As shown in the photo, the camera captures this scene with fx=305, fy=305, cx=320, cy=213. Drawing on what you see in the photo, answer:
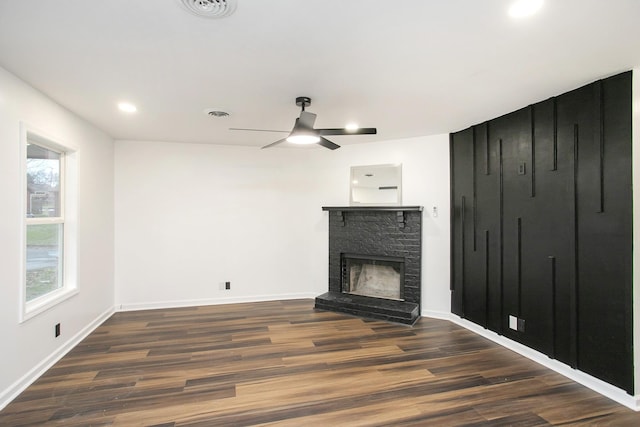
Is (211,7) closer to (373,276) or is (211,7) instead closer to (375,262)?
(375,262)

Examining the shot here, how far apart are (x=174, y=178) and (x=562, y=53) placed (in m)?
4.60

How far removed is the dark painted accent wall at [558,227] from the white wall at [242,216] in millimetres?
547

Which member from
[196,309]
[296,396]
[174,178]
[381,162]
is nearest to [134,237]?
[174,178]

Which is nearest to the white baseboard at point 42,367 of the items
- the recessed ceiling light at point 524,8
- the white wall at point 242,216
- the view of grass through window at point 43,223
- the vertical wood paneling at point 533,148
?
the view of grass through window at point 43,223

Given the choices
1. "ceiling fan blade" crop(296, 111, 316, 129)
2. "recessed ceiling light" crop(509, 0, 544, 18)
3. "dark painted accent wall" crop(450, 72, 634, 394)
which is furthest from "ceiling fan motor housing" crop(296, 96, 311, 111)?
"dark painted accent wall" crop(450, 72, 634, 394)

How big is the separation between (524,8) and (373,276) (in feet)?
12.7

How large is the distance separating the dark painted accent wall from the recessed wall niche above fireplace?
70cm

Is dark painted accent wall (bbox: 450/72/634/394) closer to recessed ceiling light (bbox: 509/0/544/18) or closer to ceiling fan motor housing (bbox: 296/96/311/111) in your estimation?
recessed ceiling light (bbox: 509/0/544/18)

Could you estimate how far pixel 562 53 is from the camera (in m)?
2.02

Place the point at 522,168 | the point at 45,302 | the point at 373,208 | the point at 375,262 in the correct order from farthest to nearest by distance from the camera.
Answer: the point at 375,262 → the point at 373,208 → the point at 522,168 → the point at 45,302

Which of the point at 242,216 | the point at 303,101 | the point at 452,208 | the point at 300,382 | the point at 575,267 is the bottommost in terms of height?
the point at 300,382

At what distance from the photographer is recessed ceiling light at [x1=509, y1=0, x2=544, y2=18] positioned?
153 centimetres

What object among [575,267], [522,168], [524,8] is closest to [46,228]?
[524,8]

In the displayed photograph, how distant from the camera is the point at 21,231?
2.45 m
